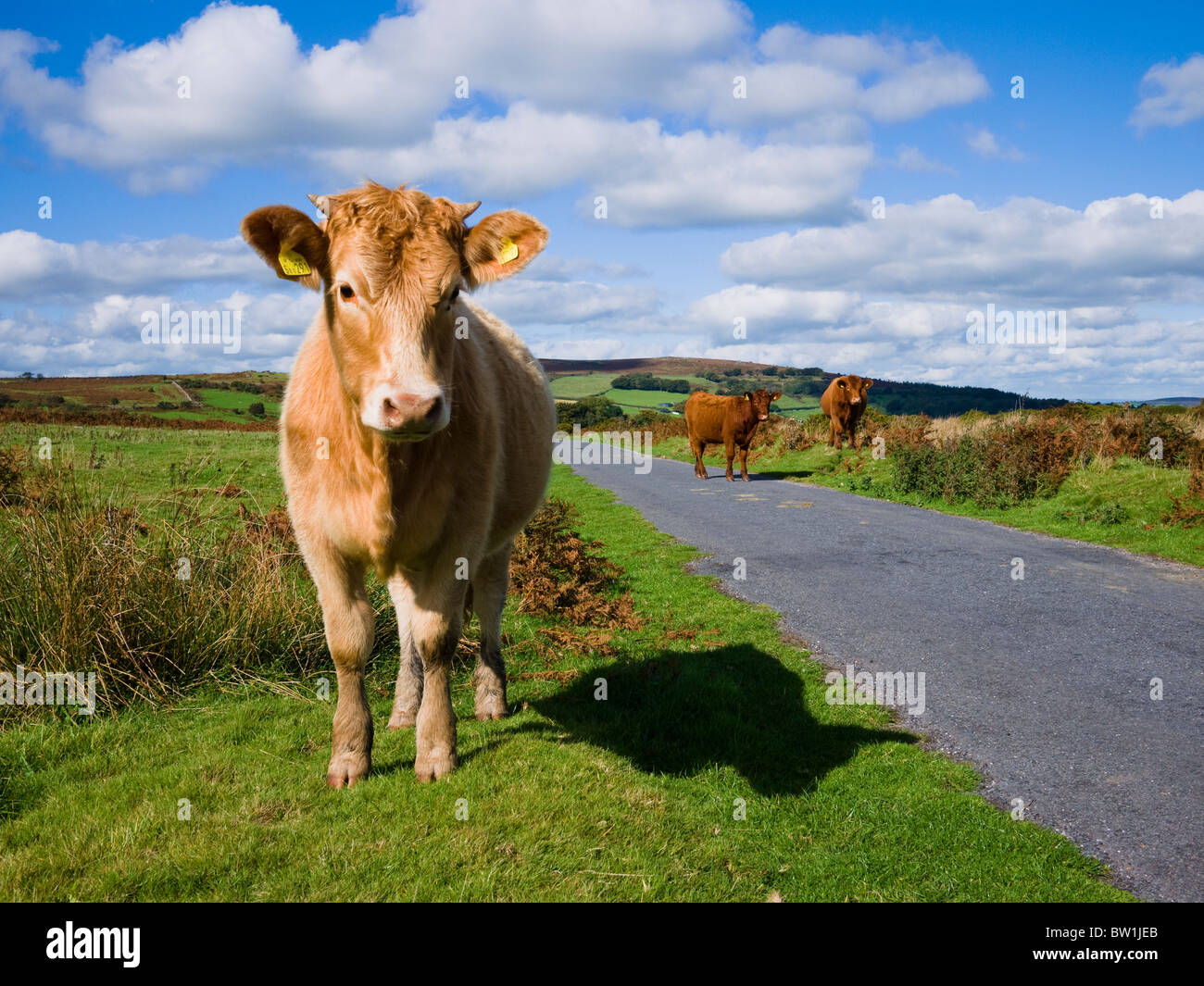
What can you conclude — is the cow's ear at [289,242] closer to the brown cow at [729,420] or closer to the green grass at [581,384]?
the brown cow at [729,420]

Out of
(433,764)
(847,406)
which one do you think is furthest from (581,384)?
(433,764)

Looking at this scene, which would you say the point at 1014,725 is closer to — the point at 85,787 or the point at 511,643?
the point at 511,643

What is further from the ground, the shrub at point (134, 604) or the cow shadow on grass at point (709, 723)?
the shrub at point (134, 604)

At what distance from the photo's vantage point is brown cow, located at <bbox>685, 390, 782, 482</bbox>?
2524 centimetres

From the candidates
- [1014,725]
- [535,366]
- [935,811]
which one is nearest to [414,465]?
[535,366]

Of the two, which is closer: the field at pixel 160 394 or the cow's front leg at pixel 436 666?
the cow's front leg at pixel 436 666

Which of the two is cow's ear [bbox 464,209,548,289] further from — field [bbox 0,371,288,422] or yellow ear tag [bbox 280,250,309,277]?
field [bbox 0,371,288,422]

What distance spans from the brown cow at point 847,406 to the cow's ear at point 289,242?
81.8 ft

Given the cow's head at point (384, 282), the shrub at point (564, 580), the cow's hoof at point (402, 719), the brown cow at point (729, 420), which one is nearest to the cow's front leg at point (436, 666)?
the cow's hoof at point (402, 719)

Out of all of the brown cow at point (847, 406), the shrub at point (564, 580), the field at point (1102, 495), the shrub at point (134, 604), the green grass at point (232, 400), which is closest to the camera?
the shrub at point (134, 604)

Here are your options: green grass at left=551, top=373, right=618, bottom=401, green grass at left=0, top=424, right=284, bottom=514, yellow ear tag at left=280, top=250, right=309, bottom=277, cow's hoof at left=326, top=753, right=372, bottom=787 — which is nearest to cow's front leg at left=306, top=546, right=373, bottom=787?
cow's hoof at left=326, top=753, right=372, bottom=787

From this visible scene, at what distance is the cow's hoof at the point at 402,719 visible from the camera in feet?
18.0

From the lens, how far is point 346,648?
4.55 m
